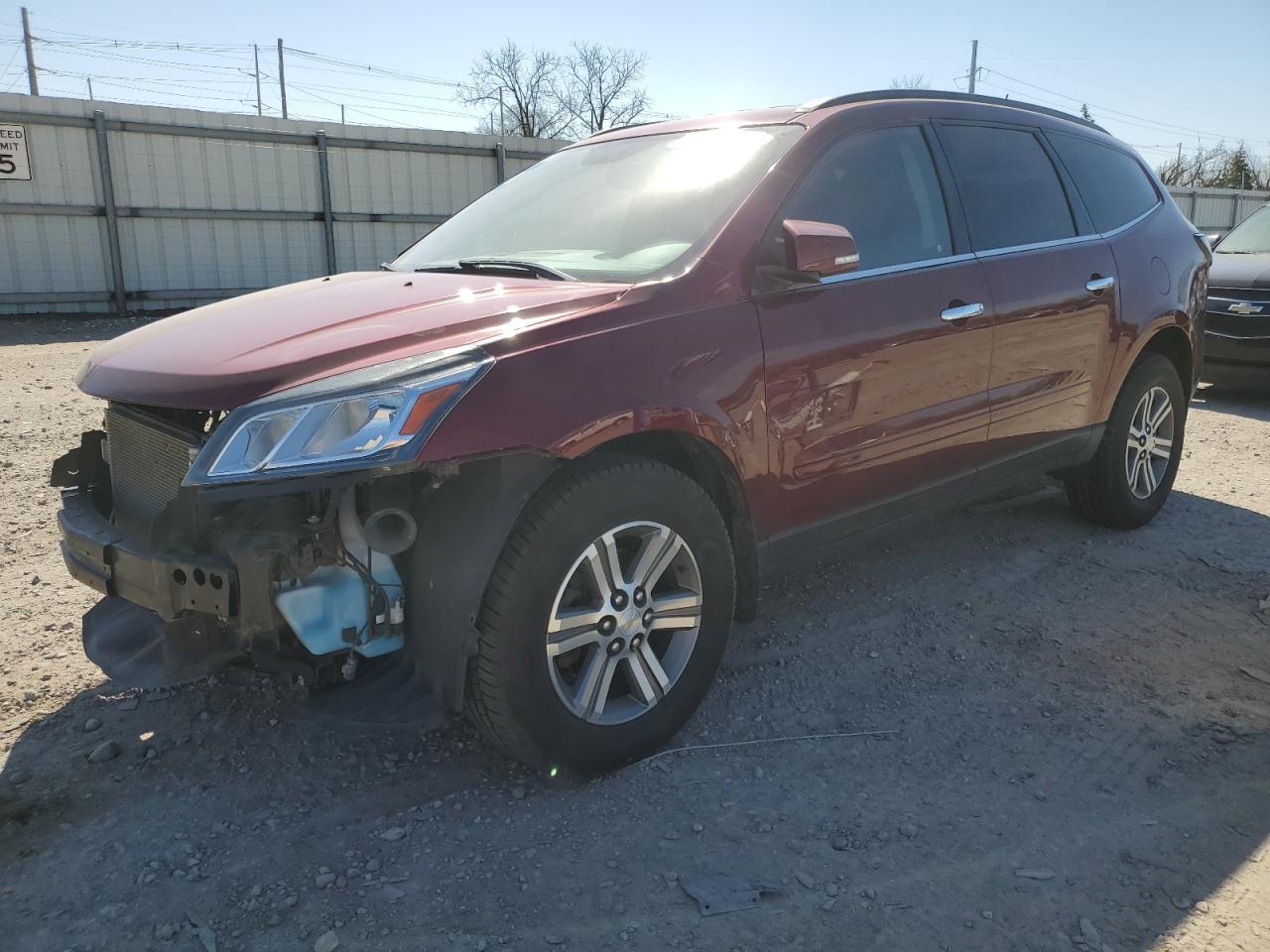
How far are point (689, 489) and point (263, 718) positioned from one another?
1.47m

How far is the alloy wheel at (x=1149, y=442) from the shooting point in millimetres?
4711

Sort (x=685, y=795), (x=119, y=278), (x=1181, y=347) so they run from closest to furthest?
1. (x=685, y=795)
2. (x=1181, y=347)
3. (x=119, y=278)

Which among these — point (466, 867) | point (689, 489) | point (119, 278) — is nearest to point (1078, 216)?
point (689, 489)

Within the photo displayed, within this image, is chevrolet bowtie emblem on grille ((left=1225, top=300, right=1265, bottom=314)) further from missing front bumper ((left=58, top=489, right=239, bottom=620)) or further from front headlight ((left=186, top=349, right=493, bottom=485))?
missing front bumper ((left=58, top=489, right=239, bottom=620))

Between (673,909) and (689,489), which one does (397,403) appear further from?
(673,909)

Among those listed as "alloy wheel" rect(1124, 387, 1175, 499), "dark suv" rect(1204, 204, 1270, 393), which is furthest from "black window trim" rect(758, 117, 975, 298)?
"dark suv" rect(1204, 204, 1270, 393)

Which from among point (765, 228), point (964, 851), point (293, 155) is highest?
point (293, 155)

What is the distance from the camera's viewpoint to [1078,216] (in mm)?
4309

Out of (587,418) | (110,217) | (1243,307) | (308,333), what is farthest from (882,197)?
(110,217)

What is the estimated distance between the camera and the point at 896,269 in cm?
338

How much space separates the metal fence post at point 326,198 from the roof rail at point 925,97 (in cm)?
1395

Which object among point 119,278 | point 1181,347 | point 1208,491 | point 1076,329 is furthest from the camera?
point 119,278

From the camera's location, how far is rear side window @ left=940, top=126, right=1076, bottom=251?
12.4 ft

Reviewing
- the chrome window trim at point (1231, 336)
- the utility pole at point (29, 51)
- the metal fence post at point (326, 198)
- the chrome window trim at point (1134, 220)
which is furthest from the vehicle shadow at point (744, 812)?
the utility pole at point (29, 51)
